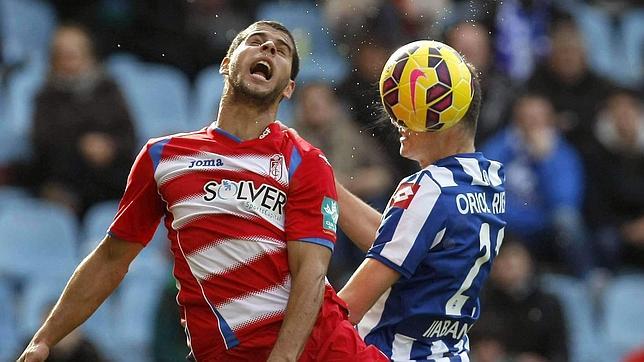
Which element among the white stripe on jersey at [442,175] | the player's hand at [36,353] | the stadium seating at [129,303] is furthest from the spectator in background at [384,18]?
the player's hand at [36,353]

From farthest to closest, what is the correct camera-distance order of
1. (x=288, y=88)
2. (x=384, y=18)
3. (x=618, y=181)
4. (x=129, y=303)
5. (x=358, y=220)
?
(x=618, y=181), (x=129, y=303), (x=384, y=18), (x=358, y=220), (x=288, y=88)

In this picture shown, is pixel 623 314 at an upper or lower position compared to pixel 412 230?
lower

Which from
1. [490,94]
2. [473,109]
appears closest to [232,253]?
[473,109]

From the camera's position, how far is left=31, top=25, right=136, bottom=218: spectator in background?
11.4 metres

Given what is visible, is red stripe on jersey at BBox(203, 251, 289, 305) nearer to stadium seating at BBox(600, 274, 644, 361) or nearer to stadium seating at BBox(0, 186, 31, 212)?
stadium seating at BBox(0, 186, 31, 212)

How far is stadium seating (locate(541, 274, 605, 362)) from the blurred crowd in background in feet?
0.07

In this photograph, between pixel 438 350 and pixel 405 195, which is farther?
pixel 438 350

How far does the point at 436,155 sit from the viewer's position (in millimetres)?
6125

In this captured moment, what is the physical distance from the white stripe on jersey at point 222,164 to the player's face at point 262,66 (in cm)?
27

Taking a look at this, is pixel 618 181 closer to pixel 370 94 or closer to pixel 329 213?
pixel 370 94

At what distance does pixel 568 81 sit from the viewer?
43.4ft

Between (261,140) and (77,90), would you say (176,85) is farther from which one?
(261,140)

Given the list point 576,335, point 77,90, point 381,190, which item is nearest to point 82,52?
point 77,90

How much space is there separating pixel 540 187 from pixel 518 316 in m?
1.52
